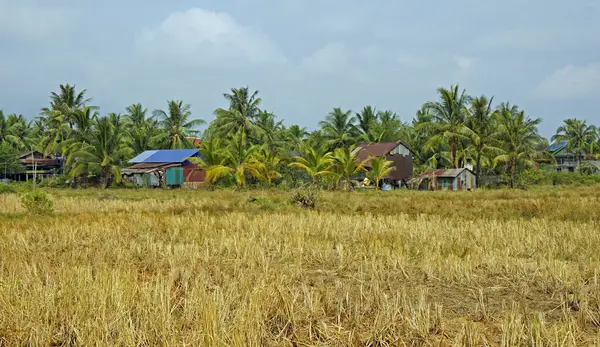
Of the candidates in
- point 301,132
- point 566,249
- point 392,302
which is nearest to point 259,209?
point 566,249

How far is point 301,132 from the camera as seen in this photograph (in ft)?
126

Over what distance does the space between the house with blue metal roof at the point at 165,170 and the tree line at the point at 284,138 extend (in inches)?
44.6

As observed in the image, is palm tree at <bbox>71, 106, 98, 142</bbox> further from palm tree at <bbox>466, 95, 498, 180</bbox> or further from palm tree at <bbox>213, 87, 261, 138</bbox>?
palm tree at <bbox>466, 95, 498, 180</bbox>

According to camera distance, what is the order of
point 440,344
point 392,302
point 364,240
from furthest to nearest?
1. point 364,240
2. point 392,302
3. point 440,344

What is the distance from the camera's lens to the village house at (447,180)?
26.8m

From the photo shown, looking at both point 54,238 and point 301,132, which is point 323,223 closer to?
point 54,238

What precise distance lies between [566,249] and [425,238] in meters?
1.84

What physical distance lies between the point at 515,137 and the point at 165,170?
64.6ft

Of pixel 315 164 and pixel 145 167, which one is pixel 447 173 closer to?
pixel 315 164

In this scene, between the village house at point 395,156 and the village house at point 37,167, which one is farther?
the village house at point 37,167

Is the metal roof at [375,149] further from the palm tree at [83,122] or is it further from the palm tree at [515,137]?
the palm tree at [83,122]

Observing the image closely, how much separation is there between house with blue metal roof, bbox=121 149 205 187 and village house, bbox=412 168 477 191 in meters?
13.1

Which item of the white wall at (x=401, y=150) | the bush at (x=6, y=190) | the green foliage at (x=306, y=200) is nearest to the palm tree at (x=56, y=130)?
the bush at (x=6, y=190)

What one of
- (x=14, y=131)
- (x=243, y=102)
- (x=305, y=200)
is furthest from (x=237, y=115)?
(x=14, y=131)
